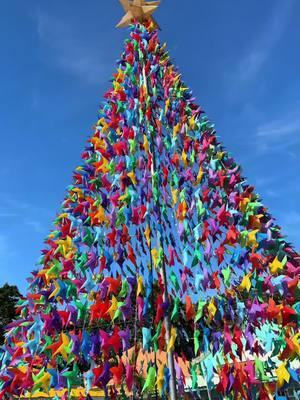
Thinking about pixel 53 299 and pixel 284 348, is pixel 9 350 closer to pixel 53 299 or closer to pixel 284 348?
pixel 53 299

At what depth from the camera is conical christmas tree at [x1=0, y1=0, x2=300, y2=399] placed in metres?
2.54

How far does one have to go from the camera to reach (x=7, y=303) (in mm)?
21312

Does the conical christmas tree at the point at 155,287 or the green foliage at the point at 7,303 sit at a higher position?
the green foliage at the point at 7,303

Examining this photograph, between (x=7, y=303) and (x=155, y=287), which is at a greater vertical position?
(x=7, y=303)

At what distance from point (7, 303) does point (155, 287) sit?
21.0m

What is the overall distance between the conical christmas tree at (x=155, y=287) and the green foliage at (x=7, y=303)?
61.9 ft

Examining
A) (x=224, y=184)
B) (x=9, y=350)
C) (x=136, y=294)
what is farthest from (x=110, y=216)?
(x=9, y=350)

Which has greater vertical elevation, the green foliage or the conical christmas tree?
the green foliage

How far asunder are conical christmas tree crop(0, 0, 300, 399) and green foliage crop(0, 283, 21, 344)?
1887 centimetres

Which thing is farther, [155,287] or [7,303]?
[7,303]

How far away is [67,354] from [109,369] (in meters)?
0.34

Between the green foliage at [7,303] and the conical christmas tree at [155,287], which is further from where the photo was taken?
the green foliage at [7,303]

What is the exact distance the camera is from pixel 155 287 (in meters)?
3.10

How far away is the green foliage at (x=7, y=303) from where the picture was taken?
20719 mm
